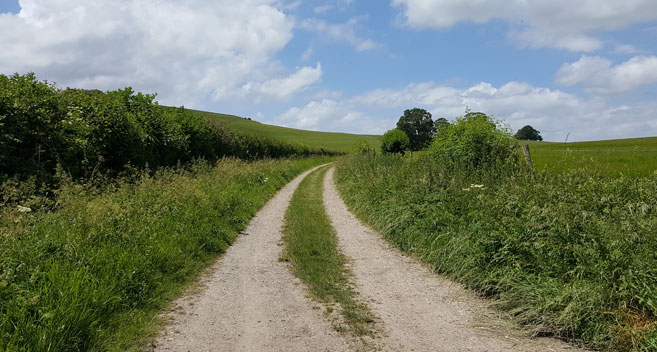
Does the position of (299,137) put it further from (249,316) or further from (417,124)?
(249,316)

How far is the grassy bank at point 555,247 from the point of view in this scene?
4.28 metres

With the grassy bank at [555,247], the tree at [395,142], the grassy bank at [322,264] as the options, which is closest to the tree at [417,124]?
the tree at [395,142]

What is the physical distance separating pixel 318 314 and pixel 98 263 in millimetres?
3544

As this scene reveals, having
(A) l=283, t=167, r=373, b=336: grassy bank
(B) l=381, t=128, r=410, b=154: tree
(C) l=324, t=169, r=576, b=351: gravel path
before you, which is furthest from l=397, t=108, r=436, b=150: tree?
(C) l=324, t=169, r=576, b=351: gravel path

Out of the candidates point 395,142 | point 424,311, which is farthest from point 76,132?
point 395,142

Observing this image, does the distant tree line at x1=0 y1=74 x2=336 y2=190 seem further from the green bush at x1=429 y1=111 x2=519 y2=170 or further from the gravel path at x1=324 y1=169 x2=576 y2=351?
the green bush at x1=429 y1=111 x2=519 y2=170

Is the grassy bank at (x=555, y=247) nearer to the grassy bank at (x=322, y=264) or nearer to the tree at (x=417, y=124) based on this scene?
the grassy bank at (x=322, y=264)

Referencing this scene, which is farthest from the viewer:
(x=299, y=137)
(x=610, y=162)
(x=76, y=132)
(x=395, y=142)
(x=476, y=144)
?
(x=299, y=137)

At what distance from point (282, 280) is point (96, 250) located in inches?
124

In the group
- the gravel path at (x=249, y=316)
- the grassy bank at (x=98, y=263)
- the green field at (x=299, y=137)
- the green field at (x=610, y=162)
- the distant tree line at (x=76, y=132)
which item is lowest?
the gravel path at (x=249, y=316)

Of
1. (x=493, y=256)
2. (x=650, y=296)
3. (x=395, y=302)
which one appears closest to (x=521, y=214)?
(x=493, y=256)

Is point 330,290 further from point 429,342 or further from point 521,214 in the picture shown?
point 521,214

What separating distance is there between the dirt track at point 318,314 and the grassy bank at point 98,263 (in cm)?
57

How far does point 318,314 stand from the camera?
497 centimetres
